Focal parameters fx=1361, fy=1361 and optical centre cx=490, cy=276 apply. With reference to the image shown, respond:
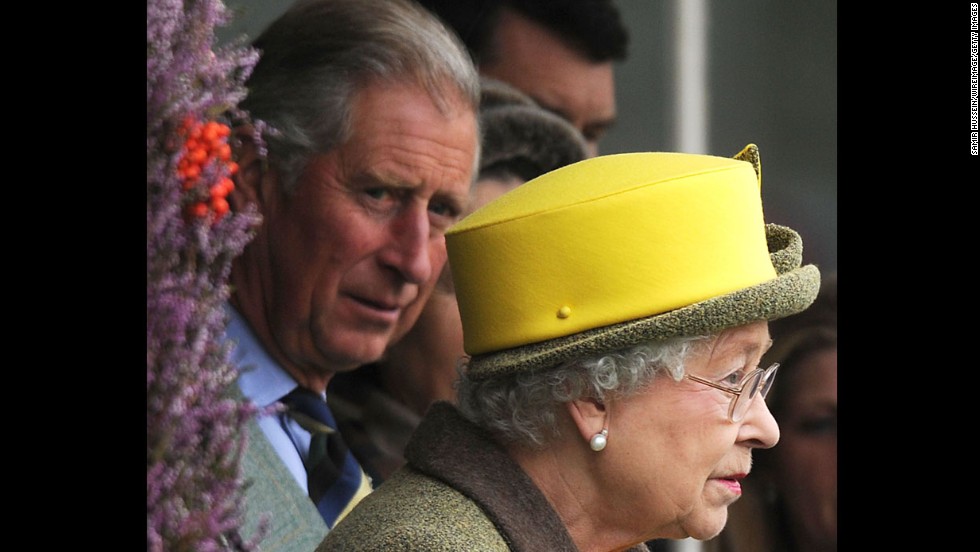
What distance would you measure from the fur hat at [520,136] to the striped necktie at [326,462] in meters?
0.78

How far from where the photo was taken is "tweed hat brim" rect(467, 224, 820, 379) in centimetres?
246

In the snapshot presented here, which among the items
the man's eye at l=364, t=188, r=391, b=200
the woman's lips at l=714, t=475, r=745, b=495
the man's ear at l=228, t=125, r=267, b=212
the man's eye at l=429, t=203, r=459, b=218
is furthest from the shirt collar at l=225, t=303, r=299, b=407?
the woman's lips at l=714, t=475, r=745, b=495

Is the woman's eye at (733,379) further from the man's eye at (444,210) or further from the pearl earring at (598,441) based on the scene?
the man's eye at (444,210)

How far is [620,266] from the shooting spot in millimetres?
2514

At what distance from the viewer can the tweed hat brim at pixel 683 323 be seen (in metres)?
2.46

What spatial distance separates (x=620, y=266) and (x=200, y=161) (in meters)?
0.78

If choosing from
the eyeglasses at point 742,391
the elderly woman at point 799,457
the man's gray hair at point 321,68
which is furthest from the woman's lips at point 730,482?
the elderly woman at point 799,457

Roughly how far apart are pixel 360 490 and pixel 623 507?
1141mm

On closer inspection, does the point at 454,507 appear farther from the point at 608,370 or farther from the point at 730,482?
the point at 730,482

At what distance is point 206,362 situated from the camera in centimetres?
236
